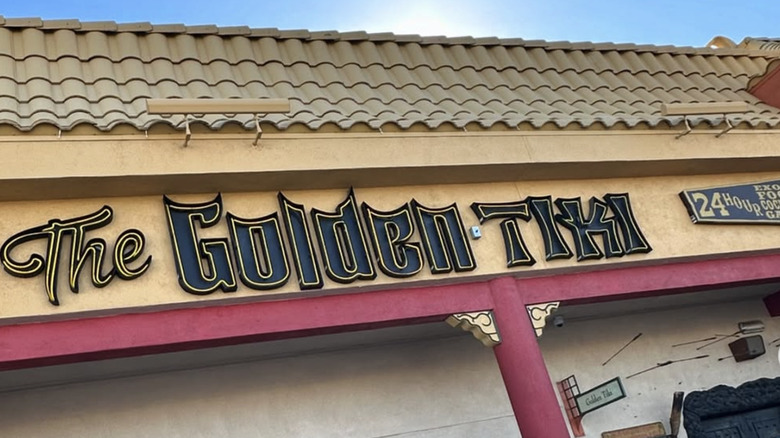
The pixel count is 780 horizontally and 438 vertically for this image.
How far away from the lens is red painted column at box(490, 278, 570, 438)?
6.42 meters

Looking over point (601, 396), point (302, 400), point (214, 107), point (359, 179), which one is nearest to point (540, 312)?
point (601, 396)

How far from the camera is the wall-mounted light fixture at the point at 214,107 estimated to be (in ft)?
19.5

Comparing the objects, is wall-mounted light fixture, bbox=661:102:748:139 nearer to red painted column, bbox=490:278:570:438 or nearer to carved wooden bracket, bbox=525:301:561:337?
carved wooden bracket, bbox=525:301:561:337

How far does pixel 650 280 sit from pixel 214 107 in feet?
14.7

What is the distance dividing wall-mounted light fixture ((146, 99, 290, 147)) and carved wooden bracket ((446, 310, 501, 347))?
2.37 metres

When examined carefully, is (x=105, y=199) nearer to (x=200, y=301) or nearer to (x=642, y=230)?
(x=200, y=301)

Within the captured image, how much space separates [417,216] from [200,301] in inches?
82.6

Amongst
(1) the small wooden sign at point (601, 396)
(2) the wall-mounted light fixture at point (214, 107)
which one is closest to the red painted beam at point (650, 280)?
(1) the small wooden sign at point (601, 396)

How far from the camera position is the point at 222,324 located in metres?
6.01

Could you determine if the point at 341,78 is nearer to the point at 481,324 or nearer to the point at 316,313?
the point at 316,313

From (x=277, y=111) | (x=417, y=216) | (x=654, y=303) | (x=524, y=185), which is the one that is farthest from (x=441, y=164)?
(x=654, y=303)

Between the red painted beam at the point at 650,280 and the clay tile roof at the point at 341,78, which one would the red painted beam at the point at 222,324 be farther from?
the clay tile roof at the point at 341,78

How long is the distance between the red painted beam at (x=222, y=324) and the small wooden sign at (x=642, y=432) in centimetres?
282

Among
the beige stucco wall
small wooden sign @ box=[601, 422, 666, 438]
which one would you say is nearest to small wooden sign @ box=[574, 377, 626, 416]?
small wooden sign @ box=[601, 422, 666, 438]
